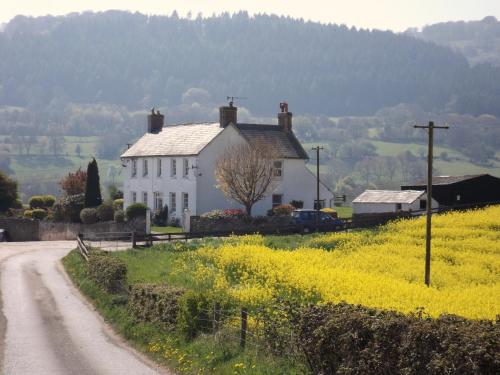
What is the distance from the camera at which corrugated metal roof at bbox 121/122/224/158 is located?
79000 millimetres

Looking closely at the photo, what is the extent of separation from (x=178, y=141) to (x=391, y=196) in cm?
2102

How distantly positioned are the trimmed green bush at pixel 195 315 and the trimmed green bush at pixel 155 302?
1371 mm

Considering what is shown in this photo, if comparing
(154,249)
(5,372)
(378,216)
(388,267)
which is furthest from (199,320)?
(378,216)

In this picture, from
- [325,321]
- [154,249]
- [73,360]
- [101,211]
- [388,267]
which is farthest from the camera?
[101,211]

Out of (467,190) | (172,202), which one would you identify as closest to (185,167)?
(172,202)

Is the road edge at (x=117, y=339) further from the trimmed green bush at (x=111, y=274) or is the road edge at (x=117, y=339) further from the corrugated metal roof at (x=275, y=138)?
the corrugated metal roof at (x=275, y=138)

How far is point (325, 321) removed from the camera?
18.8 m

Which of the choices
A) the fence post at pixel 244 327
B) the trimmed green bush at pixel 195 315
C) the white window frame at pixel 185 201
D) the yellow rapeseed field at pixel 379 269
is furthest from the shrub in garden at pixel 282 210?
the fence post at pixel 244 327

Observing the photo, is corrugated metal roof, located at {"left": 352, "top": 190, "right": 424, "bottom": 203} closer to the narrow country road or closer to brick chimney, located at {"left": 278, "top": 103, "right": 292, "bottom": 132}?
brick chimney, located at {"left": 278, "top": 103, "right": 292, "bottom": 132}

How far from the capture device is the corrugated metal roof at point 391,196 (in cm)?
7662

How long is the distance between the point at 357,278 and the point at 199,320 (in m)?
11.2

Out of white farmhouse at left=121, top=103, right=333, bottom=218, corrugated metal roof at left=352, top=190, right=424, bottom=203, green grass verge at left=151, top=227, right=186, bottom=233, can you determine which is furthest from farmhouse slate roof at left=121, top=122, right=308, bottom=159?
corrugated metal roof at left=352, top=190, right=424, bottom=203

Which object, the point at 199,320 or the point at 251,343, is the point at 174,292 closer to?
the point at 199,320

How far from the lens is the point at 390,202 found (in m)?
77.4
